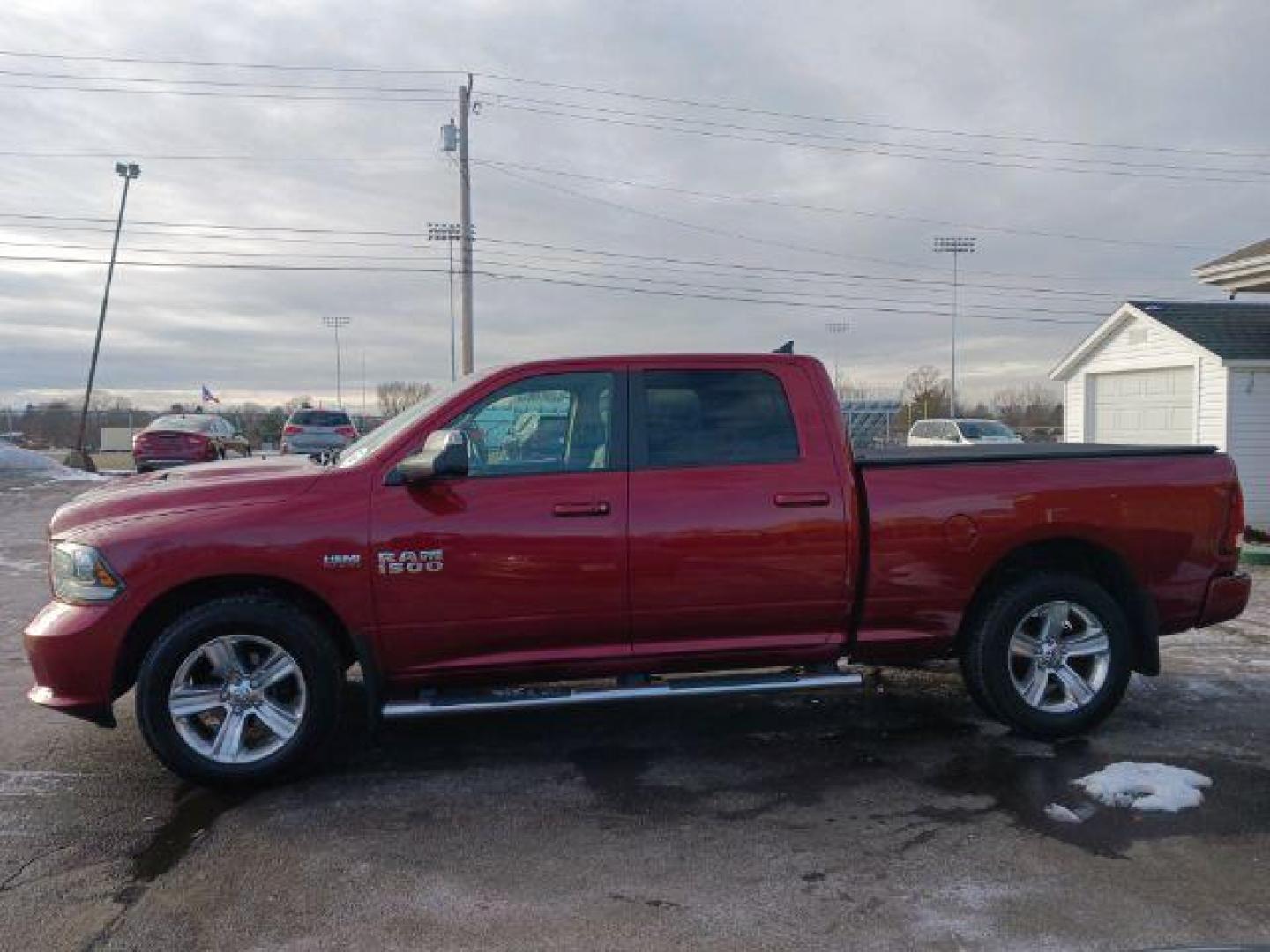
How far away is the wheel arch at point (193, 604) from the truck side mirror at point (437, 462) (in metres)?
0.66

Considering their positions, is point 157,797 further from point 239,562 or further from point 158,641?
point 239,562

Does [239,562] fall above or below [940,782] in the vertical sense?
above

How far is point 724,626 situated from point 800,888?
1.47m

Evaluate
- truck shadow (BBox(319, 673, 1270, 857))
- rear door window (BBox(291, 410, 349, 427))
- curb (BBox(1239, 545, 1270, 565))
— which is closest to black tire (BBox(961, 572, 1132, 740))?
truck shadow (BBox(319, 673, 1270, 857))

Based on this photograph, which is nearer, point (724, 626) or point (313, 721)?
point (313, 721)

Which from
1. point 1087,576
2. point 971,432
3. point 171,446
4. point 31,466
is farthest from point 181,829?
point 971,432

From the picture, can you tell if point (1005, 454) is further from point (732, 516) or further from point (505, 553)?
point (505, 553)

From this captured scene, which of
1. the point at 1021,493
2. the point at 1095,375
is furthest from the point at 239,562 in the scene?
the point at 1095,375

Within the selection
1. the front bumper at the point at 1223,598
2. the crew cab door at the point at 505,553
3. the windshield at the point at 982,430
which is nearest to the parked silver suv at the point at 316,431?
the windshield at the point at 982,430

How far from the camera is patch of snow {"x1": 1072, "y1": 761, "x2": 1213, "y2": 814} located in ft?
14.1

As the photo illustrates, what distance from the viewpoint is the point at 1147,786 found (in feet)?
14.6

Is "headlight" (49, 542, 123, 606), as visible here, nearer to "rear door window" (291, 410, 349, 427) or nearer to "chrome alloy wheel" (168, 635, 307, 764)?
"chrome alloy wheel" (168, 635, 307, 764)

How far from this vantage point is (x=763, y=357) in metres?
5.09

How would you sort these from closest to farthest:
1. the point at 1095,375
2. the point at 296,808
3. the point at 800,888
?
the point at 800,888
the point at 296,808
the point at 1095,375
